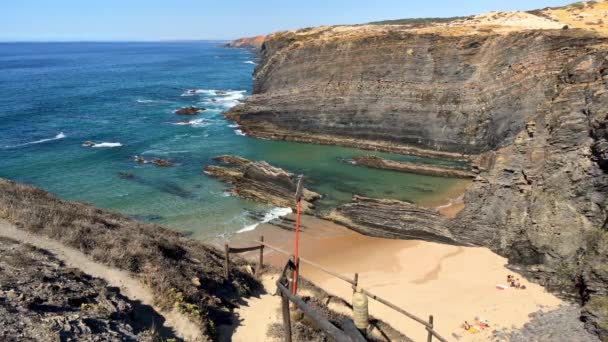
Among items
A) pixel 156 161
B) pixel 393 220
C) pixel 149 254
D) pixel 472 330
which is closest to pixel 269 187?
pixel 393 220

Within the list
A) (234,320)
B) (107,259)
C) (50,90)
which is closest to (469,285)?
(234,320)

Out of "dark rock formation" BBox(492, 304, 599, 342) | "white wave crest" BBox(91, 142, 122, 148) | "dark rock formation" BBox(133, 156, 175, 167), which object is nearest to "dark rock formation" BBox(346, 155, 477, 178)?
"dark rock formation" BBox(133, 156, 175, 167)

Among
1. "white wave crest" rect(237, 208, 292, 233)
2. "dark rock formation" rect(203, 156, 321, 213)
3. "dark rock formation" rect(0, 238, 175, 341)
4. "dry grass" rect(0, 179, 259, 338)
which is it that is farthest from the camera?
"dark rock formation" rect(203, 156, 321, 213)

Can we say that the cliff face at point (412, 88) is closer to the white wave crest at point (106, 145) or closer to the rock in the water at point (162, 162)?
the rock in the water at point (162, 162)

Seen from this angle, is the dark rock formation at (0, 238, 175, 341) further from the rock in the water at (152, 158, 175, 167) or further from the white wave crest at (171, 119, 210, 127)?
the white wave crest at (171, 119, 210, 127)

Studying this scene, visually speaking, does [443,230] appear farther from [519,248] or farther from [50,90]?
[50,90]
